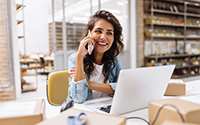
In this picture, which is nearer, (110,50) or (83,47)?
(83,47)

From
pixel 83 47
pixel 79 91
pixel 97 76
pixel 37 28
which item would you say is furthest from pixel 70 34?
pixel 37 28

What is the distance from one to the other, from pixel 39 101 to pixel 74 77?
0.41m

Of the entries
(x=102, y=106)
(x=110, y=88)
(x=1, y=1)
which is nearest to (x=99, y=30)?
(x=110, y=88)

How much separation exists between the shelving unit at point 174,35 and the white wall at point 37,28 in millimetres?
4989

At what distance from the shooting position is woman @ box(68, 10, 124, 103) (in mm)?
1203

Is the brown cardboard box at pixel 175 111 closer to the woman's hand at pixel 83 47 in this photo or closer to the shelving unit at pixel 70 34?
the woman's hand at pixel 83 47

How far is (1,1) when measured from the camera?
318cm

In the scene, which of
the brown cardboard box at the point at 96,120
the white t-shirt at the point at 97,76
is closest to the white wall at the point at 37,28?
the white t-shirt at the point at 97,76

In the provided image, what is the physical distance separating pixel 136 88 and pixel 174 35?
4.90m

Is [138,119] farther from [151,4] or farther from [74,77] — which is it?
[151,4]

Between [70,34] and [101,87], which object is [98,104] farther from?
[70,34]

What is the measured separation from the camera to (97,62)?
1.51 m

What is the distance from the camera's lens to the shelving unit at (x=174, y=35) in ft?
15.9

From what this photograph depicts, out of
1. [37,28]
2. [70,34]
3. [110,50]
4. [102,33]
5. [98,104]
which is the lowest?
[98,104]
